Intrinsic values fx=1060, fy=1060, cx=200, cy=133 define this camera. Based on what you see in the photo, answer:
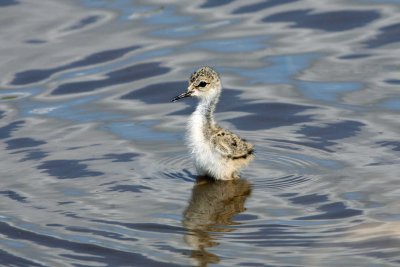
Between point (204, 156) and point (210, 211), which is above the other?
point (204, 156)

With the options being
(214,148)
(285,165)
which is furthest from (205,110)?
(285,165)

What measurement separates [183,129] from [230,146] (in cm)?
158

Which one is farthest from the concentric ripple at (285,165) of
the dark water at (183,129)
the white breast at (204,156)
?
the white breast at (204,156)

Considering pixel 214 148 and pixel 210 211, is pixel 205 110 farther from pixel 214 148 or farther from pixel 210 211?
pixel 210 211

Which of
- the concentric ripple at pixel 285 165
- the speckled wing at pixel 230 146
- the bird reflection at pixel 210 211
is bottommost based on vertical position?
the bird reflection at pixel 210 211

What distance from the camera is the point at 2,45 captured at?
15.2m

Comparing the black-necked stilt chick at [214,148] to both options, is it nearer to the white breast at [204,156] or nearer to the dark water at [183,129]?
the white breast at [204,156]

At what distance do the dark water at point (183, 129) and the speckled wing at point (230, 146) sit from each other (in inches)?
11.8

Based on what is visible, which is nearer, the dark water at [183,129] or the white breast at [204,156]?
the dark water at [183,129]

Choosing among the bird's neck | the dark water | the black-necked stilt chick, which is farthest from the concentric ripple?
the bird's neck

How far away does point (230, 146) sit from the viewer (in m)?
10.9

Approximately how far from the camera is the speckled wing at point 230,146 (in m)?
10.9

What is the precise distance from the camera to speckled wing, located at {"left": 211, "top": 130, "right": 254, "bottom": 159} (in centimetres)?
1088

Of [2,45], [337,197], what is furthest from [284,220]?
[2,45]
